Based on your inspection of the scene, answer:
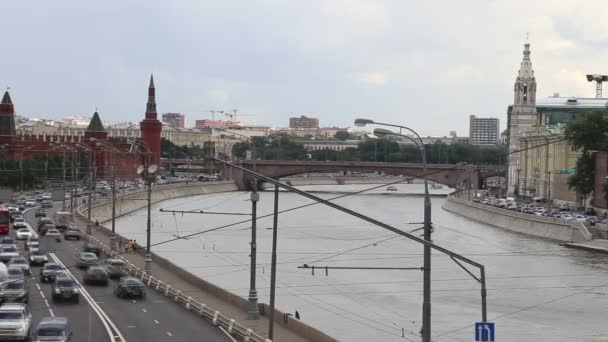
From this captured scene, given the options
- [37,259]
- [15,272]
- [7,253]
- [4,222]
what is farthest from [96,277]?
[4,222]

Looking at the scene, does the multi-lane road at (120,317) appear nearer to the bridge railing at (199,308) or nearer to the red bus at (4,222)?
the bridge railing at (199,308)

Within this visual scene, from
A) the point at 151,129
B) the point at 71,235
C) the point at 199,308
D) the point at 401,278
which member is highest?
the point at 151,129

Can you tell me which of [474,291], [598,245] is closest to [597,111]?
[598,245]

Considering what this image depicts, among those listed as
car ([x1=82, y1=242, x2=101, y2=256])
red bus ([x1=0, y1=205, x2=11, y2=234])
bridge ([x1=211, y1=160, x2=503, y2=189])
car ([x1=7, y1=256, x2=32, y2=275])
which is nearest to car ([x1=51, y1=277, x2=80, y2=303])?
car ([x1=7, y1=256, x2=32, y2=275])

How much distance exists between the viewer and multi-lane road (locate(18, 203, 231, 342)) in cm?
2248

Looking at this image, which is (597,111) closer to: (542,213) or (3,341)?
(542,213)

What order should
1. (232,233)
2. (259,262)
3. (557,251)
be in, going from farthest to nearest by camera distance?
(232,233) < (557,251) < (259,262)

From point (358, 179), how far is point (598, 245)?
107 metres

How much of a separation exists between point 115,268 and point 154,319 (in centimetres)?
1060

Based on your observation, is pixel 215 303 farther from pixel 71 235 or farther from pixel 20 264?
pixel 71 235

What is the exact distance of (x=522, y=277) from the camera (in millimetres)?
44562

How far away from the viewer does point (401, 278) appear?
143 feet

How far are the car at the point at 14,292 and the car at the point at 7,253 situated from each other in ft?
29.4

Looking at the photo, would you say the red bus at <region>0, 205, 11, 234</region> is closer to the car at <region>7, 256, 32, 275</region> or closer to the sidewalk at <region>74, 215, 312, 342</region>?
the sidewalk at <region>74, 215, 312, 342</region>
